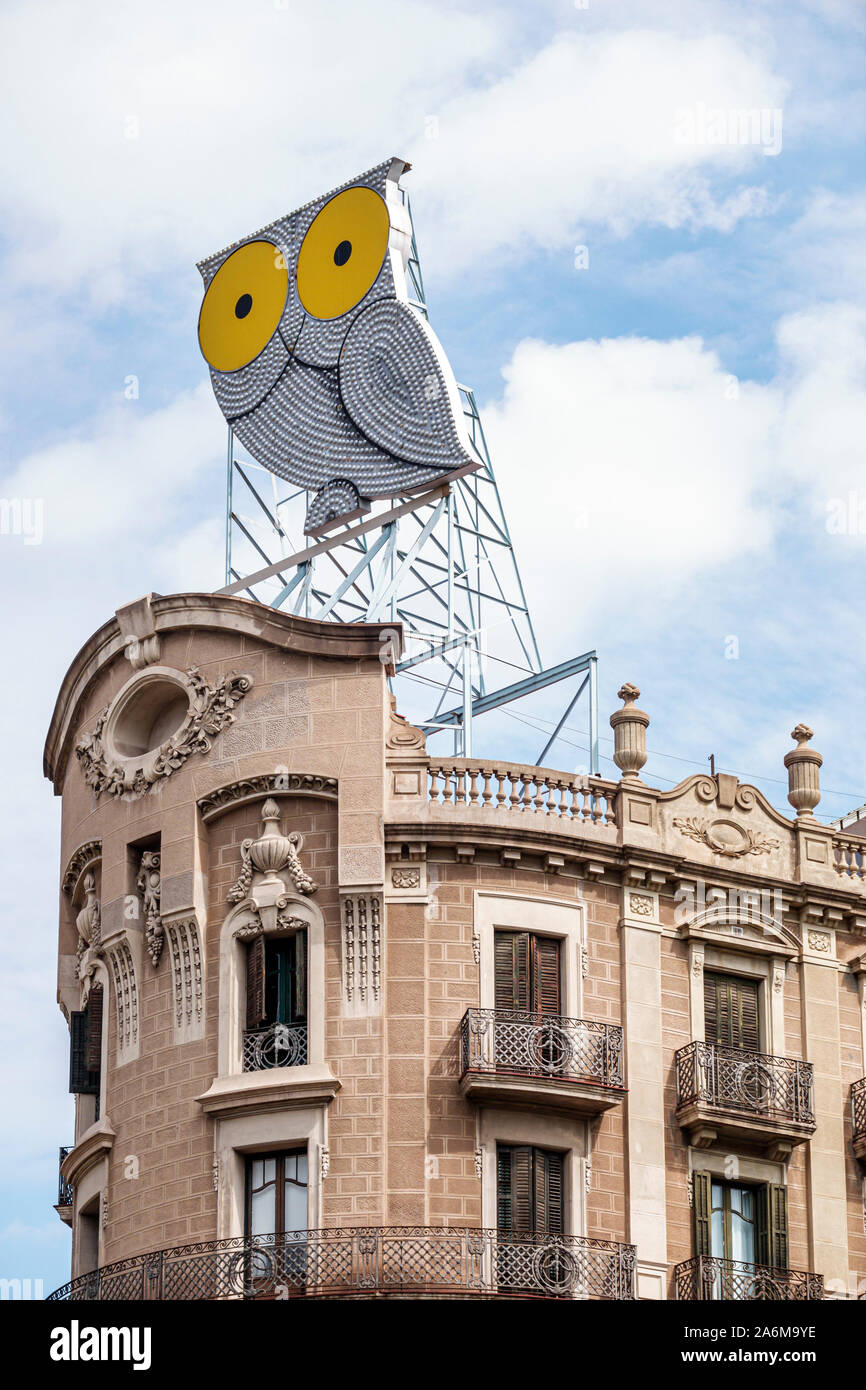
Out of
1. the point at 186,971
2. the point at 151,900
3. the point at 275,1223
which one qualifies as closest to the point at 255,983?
the point at 186,971

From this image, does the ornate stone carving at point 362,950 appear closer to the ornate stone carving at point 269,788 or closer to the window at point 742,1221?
the ornate stone carving at point 269,788

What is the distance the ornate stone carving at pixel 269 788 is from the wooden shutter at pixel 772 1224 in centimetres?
974

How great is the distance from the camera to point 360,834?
45469 mm

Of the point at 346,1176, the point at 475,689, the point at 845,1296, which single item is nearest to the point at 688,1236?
the point at 845,1296

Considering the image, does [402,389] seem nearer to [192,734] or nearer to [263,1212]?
[192,734]

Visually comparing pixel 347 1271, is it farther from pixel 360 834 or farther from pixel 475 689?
pixel 475 689

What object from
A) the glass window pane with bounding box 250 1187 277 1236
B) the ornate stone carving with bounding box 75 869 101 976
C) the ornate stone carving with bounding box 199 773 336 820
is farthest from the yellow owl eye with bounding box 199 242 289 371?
the glass window pane with bounding box 250 1187 277 1236

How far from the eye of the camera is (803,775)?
49.3 meters

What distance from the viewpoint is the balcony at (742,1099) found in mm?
45250

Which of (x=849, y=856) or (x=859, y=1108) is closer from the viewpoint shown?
(x=859, y=1108)

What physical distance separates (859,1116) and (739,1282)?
4217 mm

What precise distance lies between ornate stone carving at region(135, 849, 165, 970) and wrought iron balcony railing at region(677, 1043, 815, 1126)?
29.5 ft

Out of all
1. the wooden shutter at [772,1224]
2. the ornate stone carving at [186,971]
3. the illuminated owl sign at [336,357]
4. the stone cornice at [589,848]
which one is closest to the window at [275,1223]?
the ornate stone carving at [186,971]
